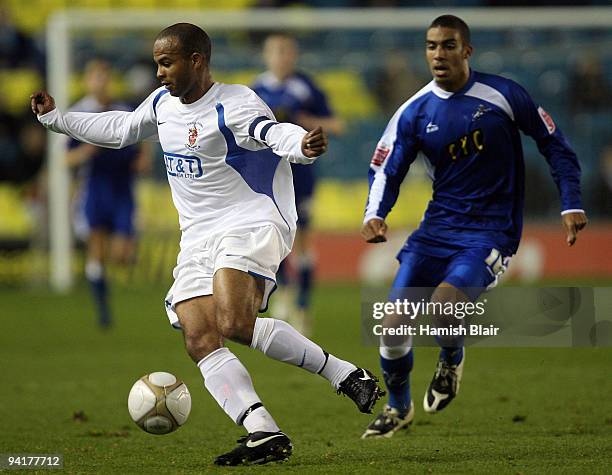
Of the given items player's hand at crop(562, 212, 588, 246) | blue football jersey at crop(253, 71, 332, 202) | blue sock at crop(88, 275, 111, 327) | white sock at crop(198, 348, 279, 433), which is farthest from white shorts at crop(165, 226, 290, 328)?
blue sock at crop(88, 275, 111, 327)

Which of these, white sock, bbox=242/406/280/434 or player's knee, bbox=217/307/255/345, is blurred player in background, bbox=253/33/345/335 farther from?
white sock, bbox=242/406/280/434

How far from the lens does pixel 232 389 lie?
5699 mm

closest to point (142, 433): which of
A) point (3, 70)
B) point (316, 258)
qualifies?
point (316, 258)

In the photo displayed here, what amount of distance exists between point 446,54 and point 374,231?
1145 mm

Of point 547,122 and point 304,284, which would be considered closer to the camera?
point 547,122

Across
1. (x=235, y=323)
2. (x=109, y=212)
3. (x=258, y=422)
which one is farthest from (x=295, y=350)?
(x=109, y=212)

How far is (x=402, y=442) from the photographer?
21.0 feet

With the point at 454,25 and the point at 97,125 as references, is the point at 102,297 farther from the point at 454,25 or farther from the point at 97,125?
the point at 454,25

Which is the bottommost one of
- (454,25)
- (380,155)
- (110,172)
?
(380,155)

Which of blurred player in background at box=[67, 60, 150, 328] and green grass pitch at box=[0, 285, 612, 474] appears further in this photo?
blurred player in background at box=[67, 60, 150, 328]

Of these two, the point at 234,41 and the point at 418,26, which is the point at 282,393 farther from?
the point at 234,41

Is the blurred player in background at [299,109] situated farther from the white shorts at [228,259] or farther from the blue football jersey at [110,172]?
the white shorts at [228,259]

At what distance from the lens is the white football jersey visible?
5918mm

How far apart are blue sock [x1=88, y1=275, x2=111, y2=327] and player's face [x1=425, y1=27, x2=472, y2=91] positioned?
22.3 ft
